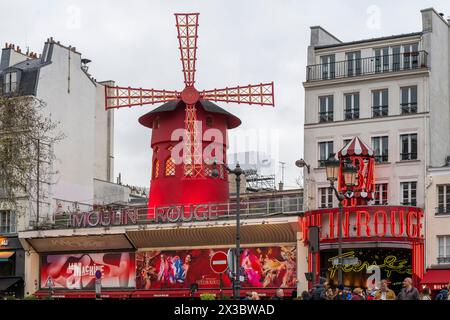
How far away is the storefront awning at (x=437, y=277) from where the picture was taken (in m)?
29.5

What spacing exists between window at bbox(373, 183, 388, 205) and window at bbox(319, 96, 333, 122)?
2814 mm

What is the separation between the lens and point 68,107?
40781 mm

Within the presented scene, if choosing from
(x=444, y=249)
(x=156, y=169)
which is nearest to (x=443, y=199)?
(x=444, y=249)

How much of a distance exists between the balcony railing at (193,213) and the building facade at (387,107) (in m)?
1.10

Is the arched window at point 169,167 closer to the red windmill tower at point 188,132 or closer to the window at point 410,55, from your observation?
the red windmill tower at point 188,132

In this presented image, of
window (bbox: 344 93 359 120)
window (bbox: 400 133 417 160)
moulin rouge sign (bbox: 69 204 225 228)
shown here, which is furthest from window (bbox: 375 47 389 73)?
moulin rouge sign (bbox: 69 204 225 228)

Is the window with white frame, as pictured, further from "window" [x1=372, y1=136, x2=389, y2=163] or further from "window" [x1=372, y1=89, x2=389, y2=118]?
"window" [x1=372, y1=89, x2=389, y2=118]

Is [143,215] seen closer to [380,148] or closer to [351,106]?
[351,106]

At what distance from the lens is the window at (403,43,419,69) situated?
→ 103 feet

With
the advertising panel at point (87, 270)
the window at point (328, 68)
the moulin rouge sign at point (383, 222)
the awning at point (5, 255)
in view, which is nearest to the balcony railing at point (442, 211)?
the moulin rouge sign at point (383, 222)

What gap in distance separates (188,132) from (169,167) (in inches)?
66.5

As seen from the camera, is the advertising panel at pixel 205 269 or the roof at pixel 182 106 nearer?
the advertising panel at pixel 205 269
